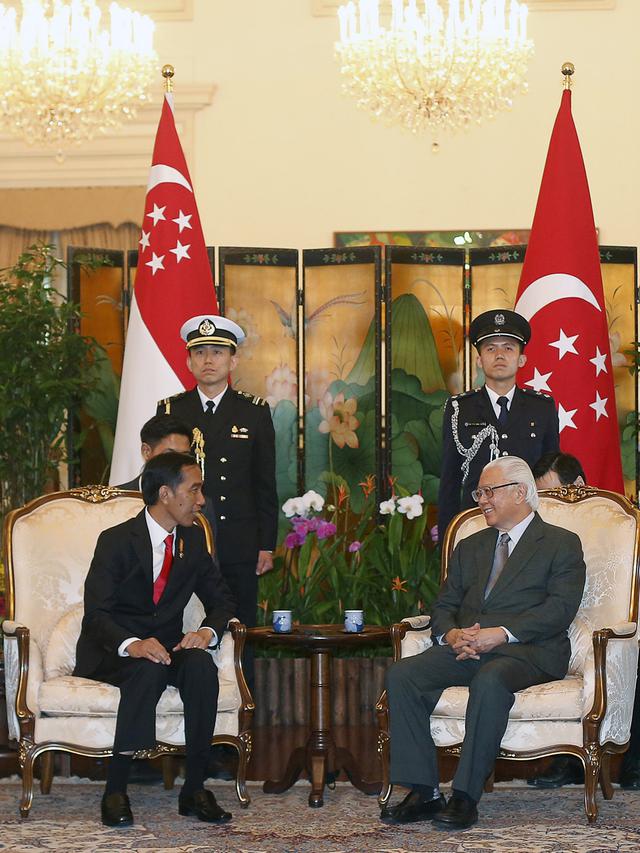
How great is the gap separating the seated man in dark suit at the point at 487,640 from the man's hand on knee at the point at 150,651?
75 centimetres

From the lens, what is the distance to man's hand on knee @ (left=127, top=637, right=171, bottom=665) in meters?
4.54

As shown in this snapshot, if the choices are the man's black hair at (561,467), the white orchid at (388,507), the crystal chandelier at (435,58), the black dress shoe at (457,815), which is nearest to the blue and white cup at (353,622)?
the black dress shoe at (457,815)

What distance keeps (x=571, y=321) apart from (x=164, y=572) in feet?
8.70

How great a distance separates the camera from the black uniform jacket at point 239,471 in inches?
217

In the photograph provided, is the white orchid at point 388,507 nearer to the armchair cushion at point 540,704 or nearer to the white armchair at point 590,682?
the white armchair at point 590,682

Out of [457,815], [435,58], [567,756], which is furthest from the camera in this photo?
[435,58]

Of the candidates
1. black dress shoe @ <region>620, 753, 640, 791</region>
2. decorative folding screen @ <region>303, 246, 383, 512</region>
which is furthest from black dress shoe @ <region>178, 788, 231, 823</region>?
decorative folding screen @ <region>303, 246, 383, 512</region>

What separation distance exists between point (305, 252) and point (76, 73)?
2.78 metres

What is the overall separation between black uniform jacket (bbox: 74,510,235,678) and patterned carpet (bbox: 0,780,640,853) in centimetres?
52

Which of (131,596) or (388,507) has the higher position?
(388,507)

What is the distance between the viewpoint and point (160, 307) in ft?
21.9

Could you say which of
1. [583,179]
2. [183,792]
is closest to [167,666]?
[183,792]

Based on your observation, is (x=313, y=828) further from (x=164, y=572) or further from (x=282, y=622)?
(x=164, y=572)

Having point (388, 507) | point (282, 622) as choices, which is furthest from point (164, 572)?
point (388, 507)
